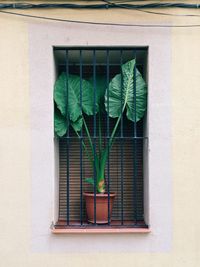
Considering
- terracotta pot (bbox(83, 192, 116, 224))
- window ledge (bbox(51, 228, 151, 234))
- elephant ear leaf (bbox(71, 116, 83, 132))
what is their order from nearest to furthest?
window ledge (bbox(51, 228, 151, 234)) < terracotta pot (bbox(83, 192, 116, 224)) < elephant ear leaf (bbox(71, 116, 83, 132))

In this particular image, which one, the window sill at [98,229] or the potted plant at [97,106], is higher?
the potted plant at [97,106]

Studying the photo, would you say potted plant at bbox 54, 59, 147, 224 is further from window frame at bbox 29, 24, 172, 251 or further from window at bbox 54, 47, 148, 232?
window frame at bbox 29, 24, 172, 251

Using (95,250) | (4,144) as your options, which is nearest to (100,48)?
(4,144)

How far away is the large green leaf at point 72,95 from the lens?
4984mm

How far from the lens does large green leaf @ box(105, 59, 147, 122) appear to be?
4.98 m

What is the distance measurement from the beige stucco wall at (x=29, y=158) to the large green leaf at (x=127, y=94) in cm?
41

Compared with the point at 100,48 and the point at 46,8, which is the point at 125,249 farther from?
the point at 46,8

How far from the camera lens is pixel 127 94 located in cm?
496

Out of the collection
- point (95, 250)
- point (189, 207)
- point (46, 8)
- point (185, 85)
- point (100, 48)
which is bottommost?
point (95, 250)

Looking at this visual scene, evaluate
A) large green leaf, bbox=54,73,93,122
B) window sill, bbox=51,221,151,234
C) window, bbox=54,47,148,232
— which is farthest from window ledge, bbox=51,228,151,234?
large green leaf, bbox=54,73,93,122

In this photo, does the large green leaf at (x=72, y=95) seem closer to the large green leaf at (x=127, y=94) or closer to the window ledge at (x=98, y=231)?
the large green leaf at (x=127, y=94)

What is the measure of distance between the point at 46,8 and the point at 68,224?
2699mm

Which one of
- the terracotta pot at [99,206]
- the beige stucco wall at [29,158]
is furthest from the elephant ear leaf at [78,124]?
the terracotta pot at [99,206]

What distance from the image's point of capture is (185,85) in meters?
4.80
